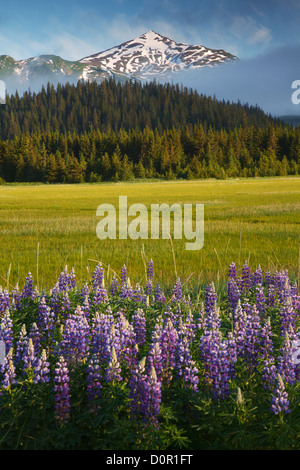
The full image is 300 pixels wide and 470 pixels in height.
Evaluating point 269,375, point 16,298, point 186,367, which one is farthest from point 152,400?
point 16,298

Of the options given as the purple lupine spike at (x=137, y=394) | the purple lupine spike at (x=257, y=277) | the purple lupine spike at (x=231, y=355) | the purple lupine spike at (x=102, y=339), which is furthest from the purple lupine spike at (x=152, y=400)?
the purple lupine spike at (x=257, y=277)

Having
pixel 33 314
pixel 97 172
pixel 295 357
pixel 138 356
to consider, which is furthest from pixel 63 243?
pixel 97 172

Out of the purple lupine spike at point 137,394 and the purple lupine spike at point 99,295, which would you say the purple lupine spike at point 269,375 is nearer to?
the purple lupine spike at point 137,394

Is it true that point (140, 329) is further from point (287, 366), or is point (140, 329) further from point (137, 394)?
point (287, 366)

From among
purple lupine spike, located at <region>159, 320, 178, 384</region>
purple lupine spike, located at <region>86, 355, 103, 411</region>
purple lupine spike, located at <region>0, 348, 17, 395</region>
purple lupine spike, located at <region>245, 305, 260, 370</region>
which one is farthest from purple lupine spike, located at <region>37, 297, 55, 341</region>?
purple lupine spike, located at <region>245, 305, 260, 370</region>

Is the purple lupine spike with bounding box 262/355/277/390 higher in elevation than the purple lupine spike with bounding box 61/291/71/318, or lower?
lower

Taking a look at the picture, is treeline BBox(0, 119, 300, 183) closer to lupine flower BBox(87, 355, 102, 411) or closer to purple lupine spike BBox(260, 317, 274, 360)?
purple lupine spike BBox(260, 317, 274, 360)

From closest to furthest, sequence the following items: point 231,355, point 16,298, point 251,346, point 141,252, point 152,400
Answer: point 152,400
point 231,355
point 251,346
point 16,298
point 141,252

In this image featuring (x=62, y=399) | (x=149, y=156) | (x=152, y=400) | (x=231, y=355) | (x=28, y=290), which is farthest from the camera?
(x=149, y=156)

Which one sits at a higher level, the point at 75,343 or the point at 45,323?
the point at 75,343

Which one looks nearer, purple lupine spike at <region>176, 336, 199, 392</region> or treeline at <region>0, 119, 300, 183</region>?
purple lupine spike at <region>176, 336, 199, 392</region>

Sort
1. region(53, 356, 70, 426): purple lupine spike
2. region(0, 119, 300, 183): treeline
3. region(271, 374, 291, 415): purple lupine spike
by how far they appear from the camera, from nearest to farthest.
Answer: region(271, 374, 291, 415): purple lupine spike
region(53, 356, 70, 426): purple lupine spike
region(0, 119, 300, 183): treeline

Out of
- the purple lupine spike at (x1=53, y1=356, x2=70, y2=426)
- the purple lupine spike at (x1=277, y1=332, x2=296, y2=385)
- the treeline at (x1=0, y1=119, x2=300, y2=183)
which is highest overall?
the treeline at (x1=0, y1=119, x2=300, y2=183)

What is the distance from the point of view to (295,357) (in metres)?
3.28
